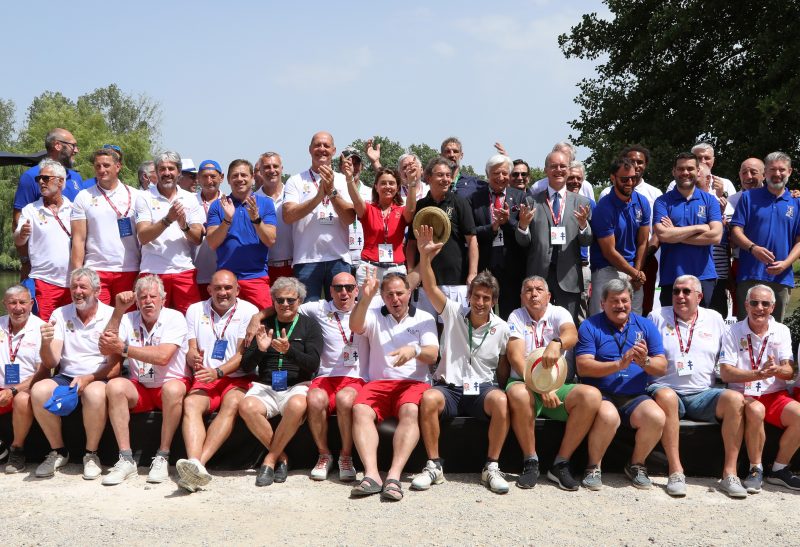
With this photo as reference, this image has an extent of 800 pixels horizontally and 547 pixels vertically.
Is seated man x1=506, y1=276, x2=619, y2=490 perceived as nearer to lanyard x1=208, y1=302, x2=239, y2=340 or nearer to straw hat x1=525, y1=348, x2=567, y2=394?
straw hat x1=525, y1=348, x2=567, y2=394

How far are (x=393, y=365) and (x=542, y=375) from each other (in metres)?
1.03

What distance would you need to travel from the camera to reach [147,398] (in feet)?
18.9

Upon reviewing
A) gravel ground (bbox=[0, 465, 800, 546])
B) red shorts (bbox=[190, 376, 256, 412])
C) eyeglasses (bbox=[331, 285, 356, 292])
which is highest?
eyeglasses (bbox=[331, 285, 356, 292])

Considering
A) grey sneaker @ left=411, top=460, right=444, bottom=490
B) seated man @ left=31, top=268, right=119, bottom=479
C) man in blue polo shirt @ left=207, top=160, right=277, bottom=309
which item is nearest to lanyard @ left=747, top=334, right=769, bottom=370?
grey sneaker @ left=411, top=460, right=444, bottom=490

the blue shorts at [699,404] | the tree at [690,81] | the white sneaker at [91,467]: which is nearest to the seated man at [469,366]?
the blue shorts at [699,404]

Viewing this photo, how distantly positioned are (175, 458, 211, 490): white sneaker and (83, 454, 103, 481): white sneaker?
30.9 inches

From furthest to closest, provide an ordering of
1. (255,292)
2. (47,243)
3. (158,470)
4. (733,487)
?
(47,243) < (255,292) < (158,470) < (733,487)

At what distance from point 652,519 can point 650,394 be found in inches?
40.9

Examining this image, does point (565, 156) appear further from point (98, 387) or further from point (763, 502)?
point (98, 387)

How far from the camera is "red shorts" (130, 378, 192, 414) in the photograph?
225 inches

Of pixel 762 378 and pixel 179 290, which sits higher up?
pixel 179 290

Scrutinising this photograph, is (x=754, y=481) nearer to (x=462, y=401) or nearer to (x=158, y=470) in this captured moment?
(x=462, y=401)

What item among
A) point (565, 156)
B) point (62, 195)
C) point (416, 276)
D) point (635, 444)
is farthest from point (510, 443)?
point (62, 195)

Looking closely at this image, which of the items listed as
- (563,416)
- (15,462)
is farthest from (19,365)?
(563,416)
